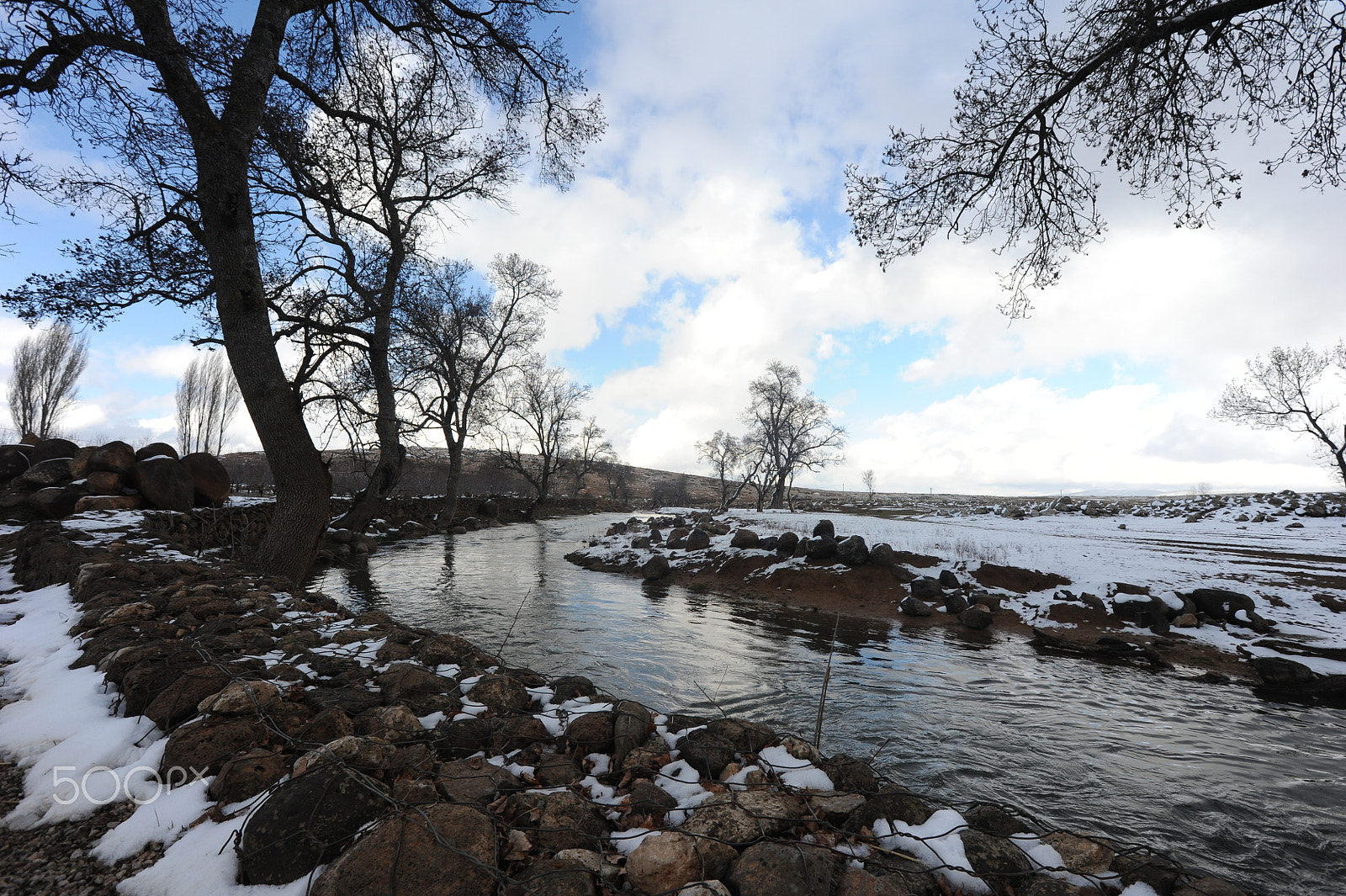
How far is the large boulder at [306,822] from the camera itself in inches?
67.8

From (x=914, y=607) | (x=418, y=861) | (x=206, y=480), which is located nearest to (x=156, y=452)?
(x=206, y=480)

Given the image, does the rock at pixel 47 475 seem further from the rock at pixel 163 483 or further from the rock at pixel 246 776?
the rock at pixel 246 776

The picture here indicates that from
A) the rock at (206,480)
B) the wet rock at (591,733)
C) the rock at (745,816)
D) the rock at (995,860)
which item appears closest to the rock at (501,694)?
the wet rock at (591,733)

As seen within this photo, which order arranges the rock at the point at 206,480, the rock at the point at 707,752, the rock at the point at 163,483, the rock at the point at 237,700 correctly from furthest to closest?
the rock at the point at 206,480 → the rock at the point at 163,483 → the rock at the point at 707,752 → the rock at the point at 237,700

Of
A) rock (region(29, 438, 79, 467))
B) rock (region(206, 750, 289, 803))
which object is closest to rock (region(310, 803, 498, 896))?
rock (region(206, 750, 289, 803))

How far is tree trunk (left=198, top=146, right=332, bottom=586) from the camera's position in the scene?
5633mm

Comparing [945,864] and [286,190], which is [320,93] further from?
[945,864]

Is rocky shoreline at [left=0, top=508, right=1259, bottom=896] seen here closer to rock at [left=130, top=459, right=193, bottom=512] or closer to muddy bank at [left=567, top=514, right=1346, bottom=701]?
muddy bank at [left=567, top=514, right=1346, bottom=701]

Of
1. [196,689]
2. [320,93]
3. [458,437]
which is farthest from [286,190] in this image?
[458,437]

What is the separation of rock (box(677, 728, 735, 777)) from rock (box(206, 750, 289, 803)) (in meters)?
2.00

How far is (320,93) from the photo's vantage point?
25.6 feet

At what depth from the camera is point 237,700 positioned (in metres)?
2.57

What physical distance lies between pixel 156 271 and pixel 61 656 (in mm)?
5479

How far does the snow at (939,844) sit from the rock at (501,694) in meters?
2.25
